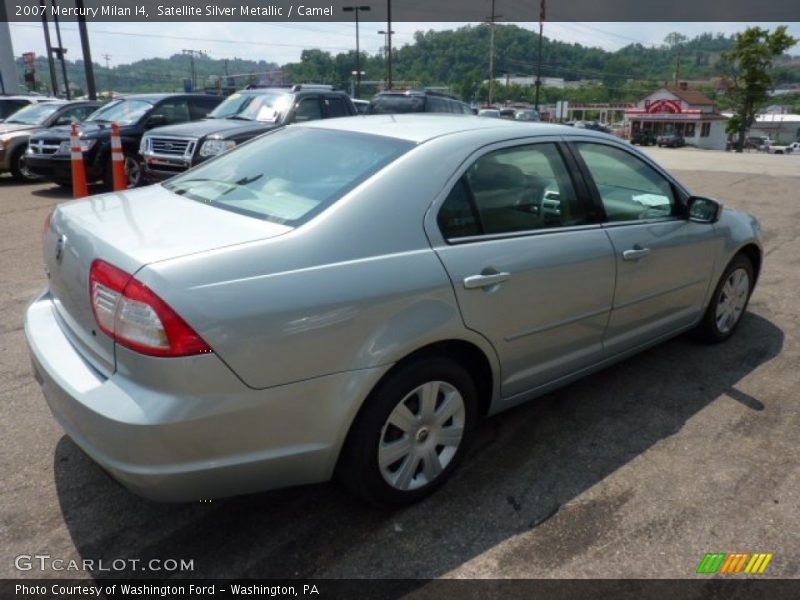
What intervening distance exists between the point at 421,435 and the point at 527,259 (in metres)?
0.92

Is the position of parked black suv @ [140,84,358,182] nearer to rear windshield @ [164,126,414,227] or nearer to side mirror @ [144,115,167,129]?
side mirror @ [144,115,167,129]

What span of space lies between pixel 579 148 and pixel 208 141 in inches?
244

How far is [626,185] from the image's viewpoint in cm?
391

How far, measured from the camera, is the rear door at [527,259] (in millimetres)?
2691

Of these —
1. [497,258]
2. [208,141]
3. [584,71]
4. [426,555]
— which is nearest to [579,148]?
[497,258]

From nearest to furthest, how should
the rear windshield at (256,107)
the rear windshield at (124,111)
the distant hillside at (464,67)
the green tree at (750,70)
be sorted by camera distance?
the rear windshield at (256,107), the rear windshield at (124,111), the green tree at (750,70), the distant hillside at (464,67)

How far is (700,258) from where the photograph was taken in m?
3.97

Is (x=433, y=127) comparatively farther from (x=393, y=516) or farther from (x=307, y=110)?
(x=307, y=110)

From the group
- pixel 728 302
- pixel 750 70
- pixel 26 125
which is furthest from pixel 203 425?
pixel 750 70

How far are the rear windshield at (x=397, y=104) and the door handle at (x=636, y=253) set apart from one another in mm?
11037

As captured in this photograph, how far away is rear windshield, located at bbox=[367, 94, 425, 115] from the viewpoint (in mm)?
14102

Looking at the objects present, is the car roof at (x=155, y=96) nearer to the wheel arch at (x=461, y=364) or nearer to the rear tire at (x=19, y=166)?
the rear tire at (x=19, y=166)

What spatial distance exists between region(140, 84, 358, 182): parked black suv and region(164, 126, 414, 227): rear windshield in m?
5.35

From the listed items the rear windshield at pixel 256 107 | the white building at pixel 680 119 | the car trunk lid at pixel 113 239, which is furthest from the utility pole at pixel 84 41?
the white building at pixel 680 119
